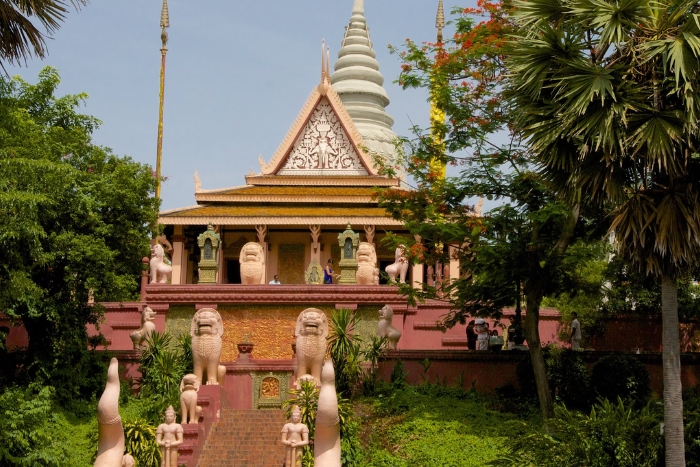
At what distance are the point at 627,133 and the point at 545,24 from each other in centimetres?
179

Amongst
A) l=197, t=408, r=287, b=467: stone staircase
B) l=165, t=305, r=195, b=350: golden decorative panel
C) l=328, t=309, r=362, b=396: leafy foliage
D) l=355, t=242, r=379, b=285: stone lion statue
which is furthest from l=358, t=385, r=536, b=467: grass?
l=165, t=305, r=195, b=350: golden decorative panel

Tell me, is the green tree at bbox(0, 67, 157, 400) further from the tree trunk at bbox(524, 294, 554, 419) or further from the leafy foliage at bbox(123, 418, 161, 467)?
the tree trunk at bbox(524, 294, 554, 419)

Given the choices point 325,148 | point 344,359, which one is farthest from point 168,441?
point 325,148

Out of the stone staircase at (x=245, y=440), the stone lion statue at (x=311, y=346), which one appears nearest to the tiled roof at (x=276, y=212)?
the stone lion statue at (x=311, y=346)

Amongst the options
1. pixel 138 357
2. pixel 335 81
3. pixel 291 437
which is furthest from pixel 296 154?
pixel 291 437

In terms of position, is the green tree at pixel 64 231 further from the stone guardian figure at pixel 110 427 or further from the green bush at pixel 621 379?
the green bush at pixel 621 379

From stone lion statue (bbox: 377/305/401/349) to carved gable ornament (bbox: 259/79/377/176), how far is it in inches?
507

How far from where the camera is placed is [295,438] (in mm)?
15781

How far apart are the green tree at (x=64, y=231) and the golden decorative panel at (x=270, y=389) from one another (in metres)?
3.02

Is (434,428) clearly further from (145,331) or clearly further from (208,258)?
(208,258)

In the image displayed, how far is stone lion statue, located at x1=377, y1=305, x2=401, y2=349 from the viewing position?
66.9ft

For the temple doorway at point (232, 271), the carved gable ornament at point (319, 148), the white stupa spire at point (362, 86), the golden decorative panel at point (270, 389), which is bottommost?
the golden decorative panel at point (270, 389)

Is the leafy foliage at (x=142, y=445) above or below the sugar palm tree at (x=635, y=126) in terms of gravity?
below

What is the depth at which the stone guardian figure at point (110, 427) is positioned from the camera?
548 inches
